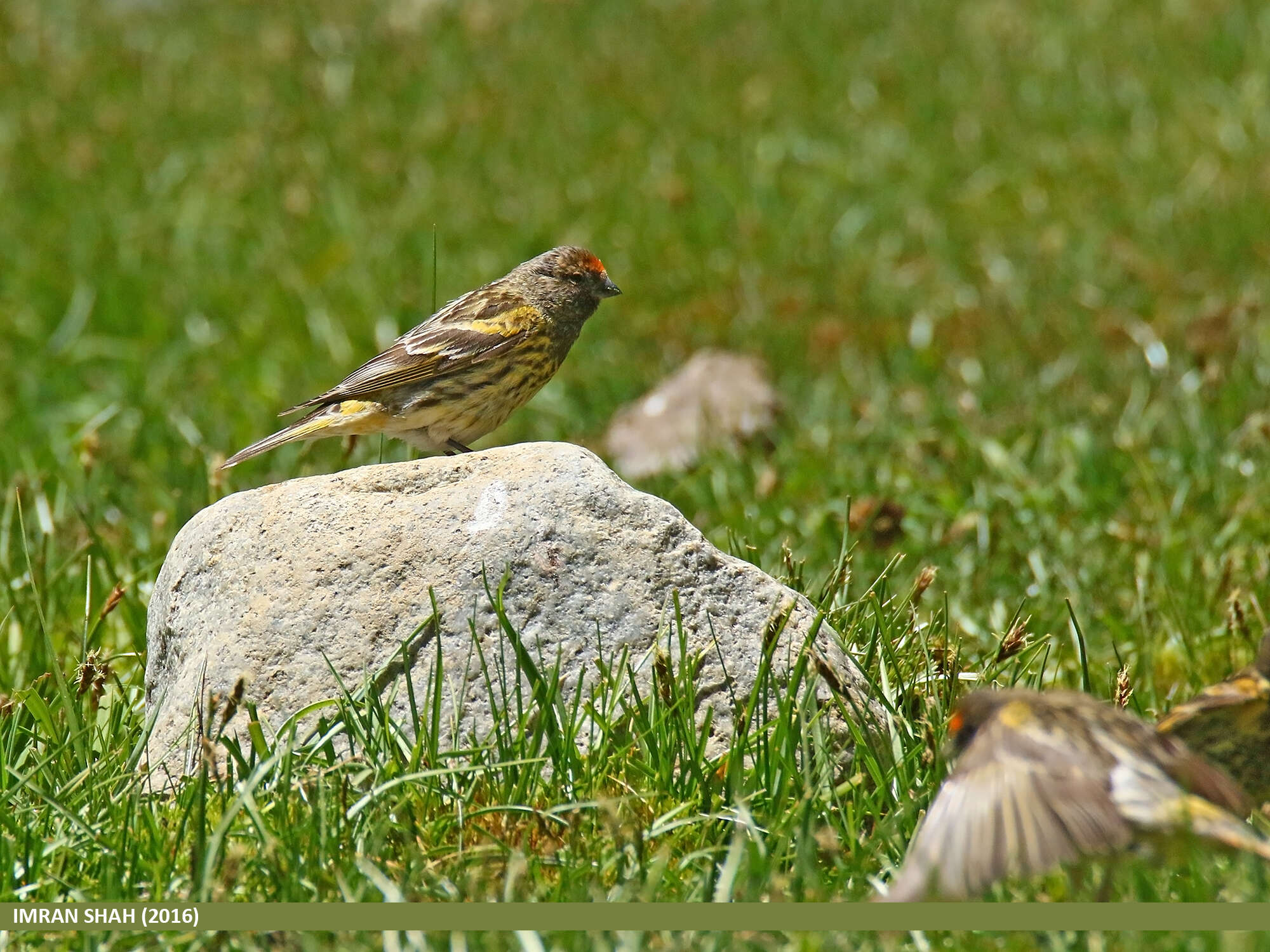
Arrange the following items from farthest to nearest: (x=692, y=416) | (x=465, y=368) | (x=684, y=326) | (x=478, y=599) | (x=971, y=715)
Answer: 1. (x=684, y=326)
2. (x=692, y=416)
3. (x=465, y=368)
4. (x=478, y=599)
5. (x=971, y=715)

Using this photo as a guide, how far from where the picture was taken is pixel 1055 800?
3.14 meters

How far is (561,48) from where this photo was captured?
13.6 m

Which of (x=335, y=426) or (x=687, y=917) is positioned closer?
(x=687, y=917)

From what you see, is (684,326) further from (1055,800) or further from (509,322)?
(1055,800)

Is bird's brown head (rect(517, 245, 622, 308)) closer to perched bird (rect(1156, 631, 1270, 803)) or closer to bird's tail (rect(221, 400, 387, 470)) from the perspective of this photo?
bird's tail (rect(221, 400, 387, 470))

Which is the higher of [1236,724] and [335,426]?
[335,426]

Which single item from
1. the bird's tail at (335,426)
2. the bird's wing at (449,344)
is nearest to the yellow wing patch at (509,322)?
the bird's wing at (449,344)

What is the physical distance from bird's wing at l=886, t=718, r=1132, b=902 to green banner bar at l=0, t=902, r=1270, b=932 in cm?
8

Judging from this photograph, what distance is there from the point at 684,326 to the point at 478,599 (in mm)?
A: 5096

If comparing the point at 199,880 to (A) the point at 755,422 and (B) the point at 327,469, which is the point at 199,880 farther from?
(A) the point at 755,422

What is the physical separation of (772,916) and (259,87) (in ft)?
36.4

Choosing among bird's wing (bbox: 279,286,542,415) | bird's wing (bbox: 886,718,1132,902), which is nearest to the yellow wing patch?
bird's wing (bbox: 279,286,542,415)

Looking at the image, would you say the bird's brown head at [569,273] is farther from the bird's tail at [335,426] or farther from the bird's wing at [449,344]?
the bird's tail at [335,426]

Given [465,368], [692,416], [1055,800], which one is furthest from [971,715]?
[692,416]
